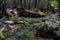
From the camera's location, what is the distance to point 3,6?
12.1 meters

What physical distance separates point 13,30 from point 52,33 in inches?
74.7

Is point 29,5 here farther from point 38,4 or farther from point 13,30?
point 13,30

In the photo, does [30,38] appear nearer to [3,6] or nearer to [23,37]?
[23,37]

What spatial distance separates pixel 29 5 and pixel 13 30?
21.0 meters

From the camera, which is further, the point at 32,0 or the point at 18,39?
the point at 32,0

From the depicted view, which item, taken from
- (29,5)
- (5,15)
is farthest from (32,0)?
(5,15)

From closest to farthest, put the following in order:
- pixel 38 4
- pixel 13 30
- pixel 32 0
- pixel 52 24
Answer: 1. pixel 52 24
2. pixel 13 30
3. pixel 38 4
4. pixel 32 0

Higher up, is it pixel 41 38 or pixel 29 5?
pixel 41 38

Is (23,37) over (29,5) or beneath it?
over

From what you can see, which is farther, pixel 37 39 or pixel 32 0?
pixel 32 0

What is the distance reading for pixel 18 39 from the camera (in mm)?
6766

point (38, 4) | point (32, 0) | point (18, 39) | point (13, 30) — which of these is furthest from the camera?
point (32, 0)

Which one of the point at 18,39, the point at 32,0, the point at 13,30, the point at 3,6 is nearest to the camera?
the point at 18,39

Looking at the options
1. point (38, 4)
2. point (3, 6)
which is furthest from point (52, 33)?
point (38, 4)
